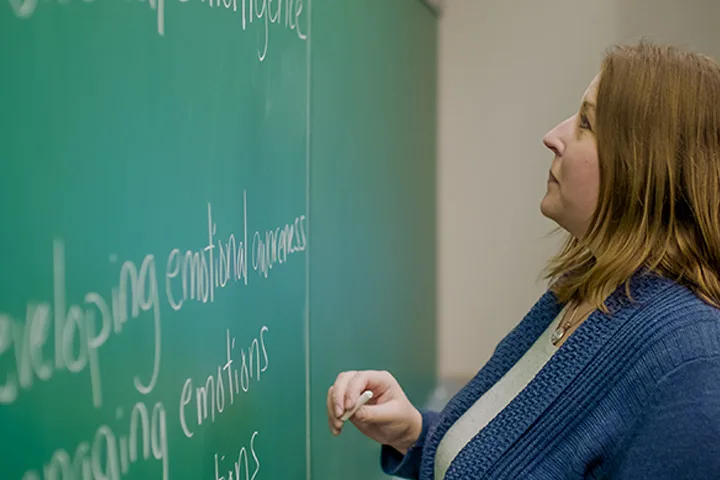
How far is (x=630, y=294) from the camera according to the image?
996 millimetres

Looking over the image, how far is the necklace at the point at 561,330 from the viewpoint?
1.09m

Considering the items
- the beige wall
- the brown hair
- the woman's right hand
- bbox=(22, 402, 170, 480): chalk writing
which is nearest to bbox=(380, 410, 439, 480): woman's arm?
the woman's right hand

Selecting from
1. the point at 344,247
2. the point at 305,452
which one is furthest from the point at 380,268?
the point at 305,452

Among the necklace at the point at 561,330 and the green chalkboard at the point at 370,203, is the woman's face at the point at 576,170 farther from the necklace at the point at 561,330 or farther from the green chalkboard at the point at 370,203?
the green chalkboard at the point at 370,203

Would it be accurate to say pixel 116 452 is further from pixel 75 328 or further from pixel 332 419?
pixel 332 419

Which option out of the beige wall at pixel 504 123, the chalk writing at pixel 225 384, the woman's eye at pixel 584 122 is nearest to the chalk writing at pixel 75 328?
the chalk writing at pixel 225 384

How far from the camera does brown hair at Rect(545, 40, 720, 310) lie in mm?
980

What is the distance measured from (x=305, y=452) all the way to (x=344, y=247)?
0.40 meters

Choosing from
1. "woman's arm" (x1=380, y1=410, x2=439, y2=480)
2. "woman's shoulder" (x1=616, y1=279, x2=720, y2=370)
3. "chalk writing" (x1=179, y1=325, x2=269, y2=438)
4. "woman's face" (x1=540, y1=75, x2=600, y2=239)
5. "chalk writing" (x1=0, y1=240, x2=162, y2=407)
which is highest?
"woman's face" (x1=540, y1=75, x2=600, y2=239)

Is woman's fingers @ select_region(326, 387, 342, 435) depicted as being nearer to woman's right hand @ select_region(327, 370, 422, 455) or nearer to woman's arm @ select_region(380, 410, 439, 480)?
woman's right hand @ select_region(327, 370, 422, 455)

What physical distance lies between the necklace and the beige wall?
1483 millimetres

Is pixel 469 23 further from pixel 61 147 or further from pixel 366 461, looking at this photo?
pixel 61 147

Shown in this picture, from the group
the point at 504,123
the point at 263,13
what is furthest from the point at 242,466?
the point at 504,123

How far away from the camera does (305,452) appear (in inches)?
56.9
